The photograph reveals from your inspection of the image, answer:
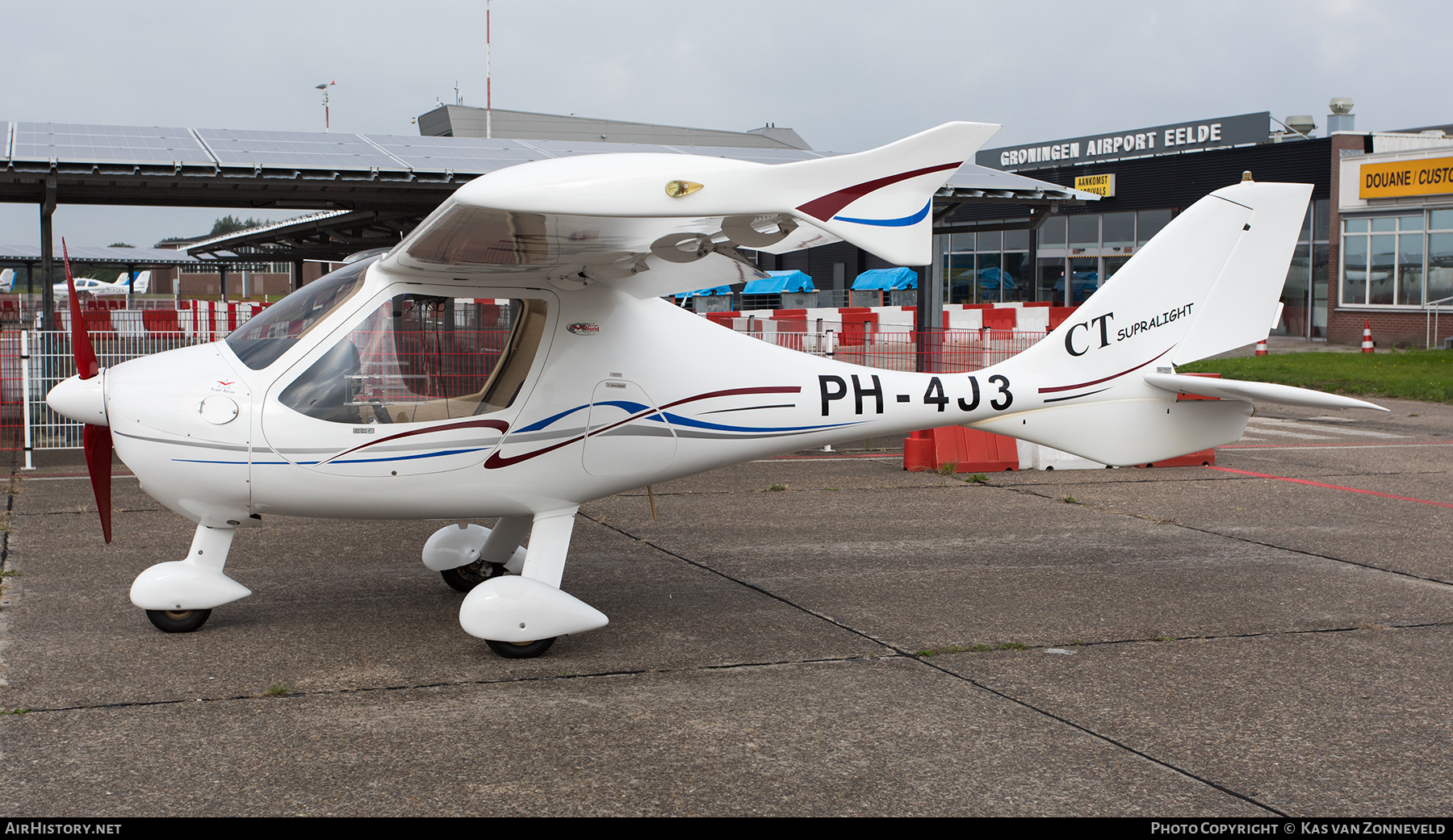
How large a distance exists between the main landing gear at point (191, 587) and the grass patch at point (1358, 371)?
12.8 meters

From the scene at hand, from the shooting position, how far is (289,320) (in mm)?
5539

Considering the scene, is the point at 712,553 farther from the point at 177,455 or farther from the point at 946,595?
the point at 177,455

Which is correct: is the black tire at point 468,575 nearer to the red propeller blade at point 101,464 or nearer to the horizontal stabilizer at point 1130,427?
the red propeller blade at point 101,464

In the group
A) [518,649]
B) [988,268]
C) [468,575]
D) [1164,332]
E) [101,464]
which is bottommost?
Result: [518,649]

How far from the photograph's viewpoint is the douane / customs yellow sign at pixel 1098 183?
3666cm

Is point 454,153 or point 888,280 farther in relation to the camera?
point 888,280

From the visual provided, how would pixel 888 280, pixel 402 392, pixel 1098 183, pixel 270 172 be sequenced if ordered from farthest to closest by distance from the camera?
pixel 1098 183 → pixel 888 280 → pixel 270 172 → pixel 402 392

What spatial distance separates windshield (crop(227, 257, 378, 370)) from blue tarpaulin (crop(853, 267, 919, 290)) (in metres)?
27.9

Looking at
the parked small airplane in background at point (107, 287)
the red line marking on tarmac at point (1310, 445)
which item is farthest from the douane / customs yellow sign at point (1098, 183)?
the parked small airplane in background at point (107, 287)

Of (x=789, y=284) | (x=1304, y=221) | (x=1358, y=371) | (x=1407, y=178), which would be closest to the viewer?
(x=1358, y=371)

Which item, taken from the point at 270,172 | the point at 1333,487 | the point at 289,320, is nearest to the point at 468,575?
the point at 289,320

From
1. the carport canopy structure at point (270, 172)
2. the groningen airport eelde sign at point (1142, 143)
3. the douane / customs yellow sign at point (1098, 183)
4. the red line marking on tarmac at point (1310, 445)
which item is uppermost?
the groningen airport eelde sign at point (1142, 143)

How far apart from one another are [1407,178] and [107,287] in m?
70.0

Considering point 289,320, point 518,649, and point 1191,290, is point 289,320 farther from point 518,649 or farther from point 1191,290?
point 1191,290
